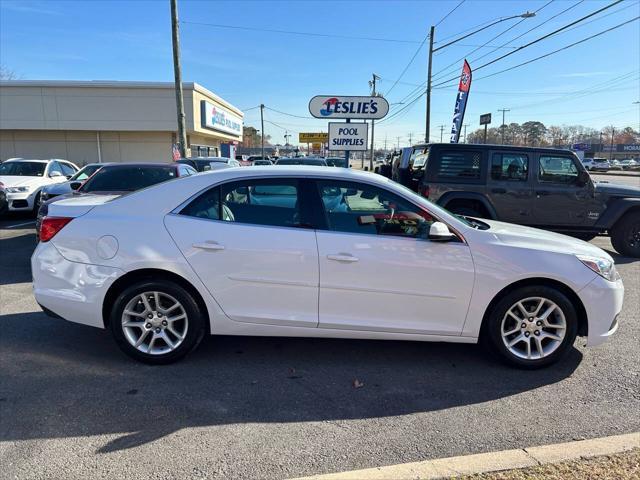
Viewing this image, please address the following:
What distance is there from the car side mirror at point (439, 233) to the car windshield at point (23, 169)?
12486 millimetres

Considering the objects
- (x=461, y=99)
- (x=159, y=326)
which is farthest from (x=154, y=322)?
(x=461, y=99)

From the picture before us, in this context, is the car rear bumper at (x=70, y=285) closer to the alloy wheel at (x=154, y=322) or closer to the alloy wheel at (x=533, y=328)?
the alloy wheel at (x=154, y=322)

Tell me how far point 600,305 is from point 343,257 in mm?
2093

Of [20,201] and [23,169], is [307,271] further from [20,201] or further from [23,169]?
[23,169]

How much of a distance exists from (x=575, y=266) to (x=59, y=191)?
9258 millimetres

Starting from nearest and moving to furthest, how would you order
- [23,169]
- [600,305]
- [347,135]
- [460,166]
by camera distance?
[600,305], [460,166], [347,135], [23,169]

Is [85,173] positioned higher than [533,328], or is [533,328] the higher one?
[85,173]

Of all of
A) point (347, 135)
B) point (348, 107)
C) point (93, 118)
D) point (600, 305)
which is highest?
point (93, 118)

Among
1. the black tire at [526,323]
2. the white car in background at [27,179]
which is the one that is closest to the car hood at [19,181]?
the white car in background at [27,179]

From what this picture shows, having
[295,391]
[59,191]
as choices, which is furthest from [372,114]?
[295,391]

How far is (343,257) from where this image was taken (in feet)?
11.7

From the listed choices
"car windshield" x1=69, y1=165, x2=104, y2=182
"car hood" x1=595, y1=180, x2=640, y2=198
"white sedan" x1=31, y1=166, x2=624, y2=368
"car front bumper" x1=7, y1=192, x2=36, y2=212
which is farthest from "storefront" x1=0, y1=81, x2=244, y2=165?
"white sedan" x1=31, y1=166, x2=624, y2=368

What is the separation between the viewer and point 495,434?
2.93 m

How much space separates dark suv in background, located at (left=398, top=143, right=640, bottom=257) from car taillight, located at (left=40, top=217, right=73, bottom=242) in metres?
5.80
